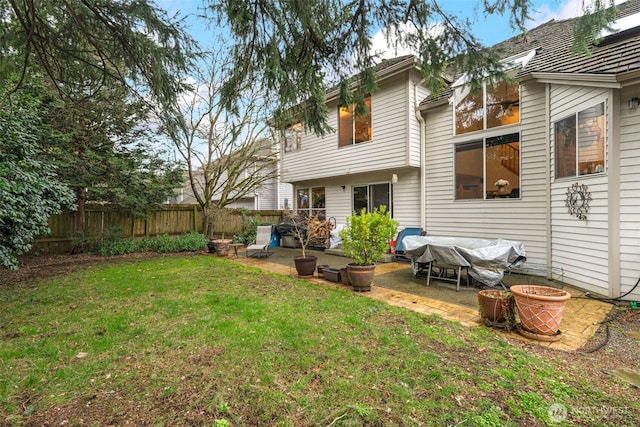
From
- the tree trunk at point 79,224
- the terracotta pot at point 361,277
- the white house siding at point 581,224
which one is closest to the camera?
the white house siding at point 581,224

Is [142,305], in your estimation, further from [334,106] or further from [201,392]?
[334,106]

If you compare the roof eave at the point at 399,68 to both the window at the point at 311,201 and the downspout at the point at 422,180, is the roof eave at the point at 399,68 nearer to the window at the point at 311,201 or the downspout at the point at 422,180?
the downspout at the point at 422,180

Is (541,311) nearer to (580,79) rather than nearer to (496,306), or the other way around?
(496,306)

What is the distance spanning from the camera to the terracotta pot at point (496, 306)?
12.1 ft

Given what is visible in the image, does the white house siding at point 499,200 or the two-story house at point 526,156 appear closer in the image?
the two-story house at point 526,156

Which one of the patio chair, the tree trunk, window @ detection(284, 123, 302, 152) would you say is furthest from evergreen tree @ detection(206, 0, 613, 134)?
the tree trunk

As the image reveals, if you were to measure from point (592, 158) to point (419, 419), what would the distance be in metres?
5.57

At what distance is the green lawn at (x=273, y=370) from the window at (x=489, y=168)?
15.6 ft

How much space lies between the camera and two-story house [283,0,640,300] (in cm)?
456

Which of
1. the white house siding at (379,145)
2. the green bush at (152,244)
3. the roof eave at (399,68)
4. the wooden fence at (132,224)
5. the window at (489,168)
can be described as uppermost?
the roof eave at (399,68)

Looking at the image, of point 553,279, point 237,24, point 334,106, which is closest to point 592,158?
point 553,279

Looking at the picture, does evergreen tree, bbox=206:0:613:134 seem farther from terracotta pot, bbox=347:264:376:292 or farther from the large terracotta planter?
terracotta pot, bbox=347:264:376:292

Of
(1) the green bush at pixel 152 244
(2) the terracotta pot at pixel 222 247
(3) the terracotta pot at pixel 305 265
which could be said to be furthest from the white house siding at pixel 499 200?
(1) the green bush at pixel 152 244

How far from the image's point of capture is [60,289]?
5.34m
